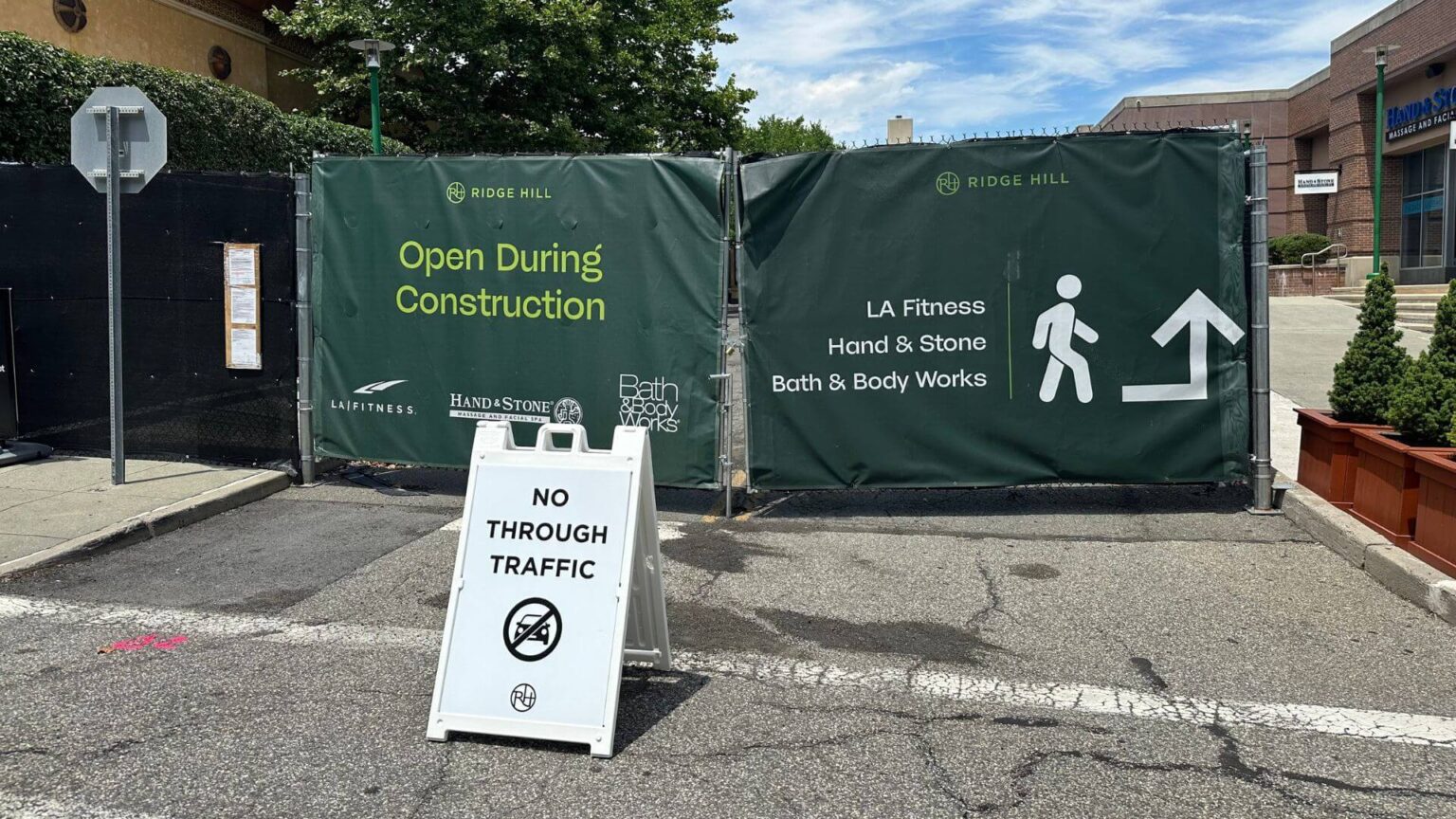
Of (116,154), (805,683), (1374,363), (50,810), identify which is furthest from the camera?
(116,154)

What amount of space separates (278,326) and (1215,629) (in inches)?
268

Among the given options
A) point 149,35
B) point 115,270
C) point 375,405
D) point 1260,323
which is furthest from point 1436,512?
point 149,35

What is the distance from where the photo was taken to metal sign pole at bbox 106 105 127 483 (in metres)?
7.90

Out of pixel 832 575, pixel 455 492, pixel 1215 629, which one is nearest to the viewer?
pixel 1215 629

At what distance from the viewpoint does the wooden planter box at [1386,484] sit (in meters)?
6.20

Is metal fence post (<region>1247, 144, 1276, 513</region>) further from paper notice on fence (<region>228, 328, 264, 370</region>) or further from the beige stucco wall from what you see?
the beige stucco wall

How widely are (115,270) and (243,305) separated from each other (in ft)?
2.91

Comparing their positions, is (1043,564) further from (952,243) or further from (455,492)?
(455,492)

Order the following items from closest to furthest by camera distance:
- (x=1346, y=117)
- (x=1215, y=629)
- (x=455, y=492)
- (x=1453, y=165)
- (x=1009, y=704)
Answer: (x=1009, y=704)
(x=1215, y=629)
(x=455, y=492)
(x=1453, y=165)
(x=1346, y=117)

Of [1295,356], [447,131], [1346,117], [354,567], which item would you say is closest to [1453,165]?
[1346,117]

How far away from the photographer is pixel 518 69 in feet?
78.4

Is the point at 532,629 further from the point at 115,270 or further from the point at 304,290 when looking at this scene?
the point at 115,270

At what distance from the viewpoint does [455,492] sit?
845 cm

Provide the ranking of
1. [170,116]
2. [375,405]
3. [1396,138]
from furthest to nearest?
[1396,138]
[170,116]
[375,405]
